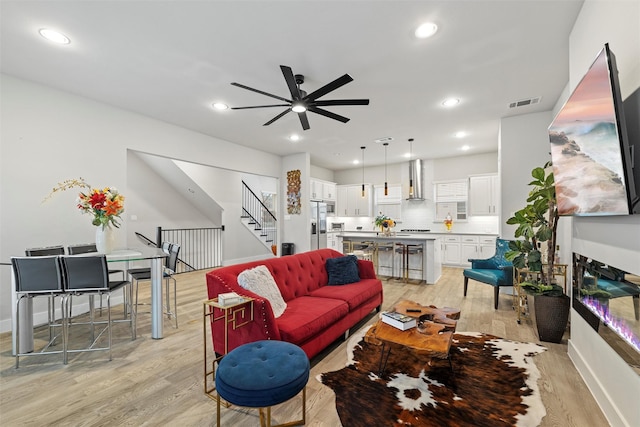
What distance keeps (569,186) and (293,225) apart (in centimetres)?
606

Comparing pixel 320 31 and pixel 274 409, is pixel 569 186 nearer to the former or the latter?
pixel 320 31

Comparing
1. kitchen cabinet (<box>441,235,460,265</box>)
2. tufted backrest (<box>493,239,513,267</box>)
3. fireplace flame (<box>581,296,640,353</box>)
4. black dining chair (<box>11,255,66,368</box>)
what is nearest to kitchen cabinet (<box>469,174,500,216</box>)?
kitchen cabinet (<box>441,235,460,265</box>)

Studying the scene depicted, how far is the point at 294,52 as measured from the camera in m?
3.06

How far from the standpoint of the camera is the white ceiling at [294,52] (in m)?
2.46

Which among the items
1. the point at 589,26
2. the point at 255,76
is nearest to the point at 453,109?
the point at 589,26

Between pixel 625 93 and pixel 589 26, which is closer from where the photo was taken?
pixel 625 93

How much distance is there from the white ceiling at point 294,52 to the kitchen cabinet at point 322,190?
368 cm

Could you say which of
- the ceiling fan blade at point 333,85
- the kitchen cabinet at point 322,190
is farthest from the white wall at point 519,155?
the kitchen cabinet at point 322,190

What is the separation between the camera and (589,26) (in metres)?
2.29

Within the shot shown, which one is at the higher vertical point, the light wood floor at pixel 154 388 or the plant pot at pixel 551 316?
the plant pot at pixel 551 316

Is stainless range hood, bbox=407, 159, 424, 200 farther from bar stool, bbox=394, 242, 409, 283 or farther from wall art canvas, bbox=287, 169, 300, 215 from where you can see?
wall art canvas, bbox=287, 169, 300, 215

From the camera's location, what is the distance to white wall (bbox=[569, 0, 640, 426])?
5.41ft

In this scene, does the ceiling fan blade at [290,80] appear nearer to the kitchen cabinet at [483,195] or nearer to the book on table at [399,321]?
the book on table at [399,321]

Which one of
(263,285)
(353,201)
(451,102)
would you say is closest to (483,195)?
(353,201)
